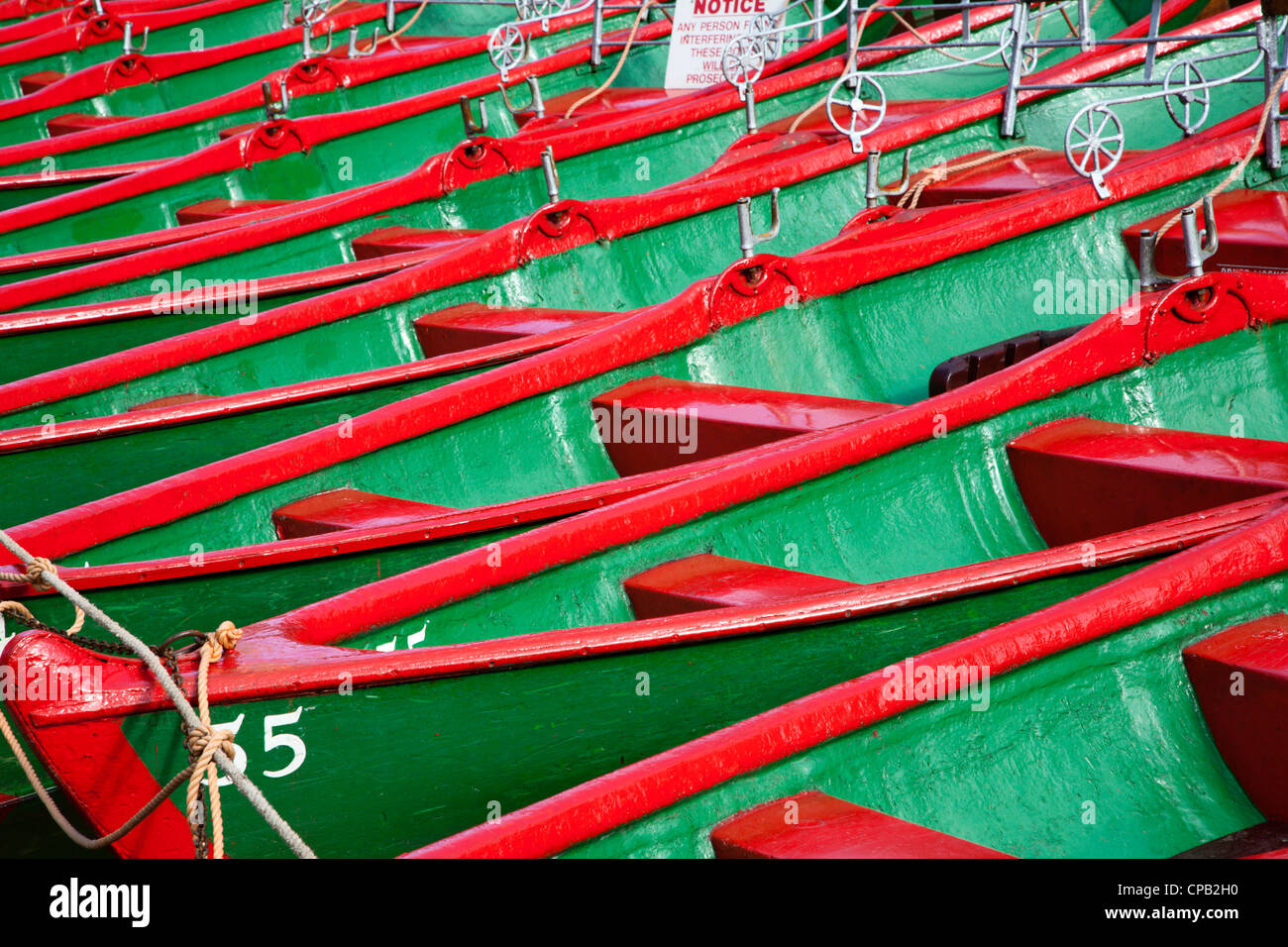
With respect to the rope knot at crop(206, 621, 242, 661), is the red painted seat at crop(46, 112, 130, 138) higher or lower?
higher

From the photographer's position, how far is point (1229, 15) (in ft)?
21.6

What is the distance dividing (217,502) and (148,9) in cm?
803

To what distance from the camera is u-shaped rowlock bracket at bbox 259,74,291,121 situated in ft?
21.8

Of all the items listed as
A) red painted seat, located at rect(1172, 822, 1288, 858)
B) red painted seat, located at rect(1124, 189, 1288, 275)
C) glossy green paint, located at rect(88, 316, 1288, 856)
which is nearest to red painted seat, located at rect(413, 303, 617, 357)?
glossy green paint, located at rect(88, 316, 1288, 856)

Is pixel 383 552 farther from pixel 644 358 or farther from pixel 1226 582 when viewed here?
pixel 1226 582

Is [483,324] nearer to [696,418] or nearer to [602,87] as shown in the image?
[696,418]

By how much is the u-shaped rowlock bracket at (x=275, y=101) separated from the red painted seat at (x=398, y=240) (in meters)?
1.16

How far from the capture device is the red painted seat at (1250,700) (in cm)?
274

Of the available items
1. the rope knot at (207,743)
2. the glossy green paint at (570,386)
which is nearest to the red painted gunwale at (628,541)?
the rope knot at (207,743)

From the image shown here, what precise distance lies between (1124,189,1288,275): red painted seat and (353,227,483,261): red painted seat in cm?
252

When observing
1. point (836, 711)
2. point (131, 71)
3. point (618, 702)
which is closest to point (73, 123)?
point (131, 71)

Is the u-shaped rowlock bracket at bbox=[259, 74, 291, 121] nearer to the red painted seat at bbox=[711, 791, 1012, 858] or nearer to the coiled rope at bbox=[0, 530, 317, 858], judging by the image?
the coiled rope at bbox=[0, 530, 317, 858]

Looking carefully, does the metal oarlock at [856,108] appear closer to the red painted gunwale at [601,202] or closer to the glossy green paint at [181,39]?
the red painted gunwale at [601,202]

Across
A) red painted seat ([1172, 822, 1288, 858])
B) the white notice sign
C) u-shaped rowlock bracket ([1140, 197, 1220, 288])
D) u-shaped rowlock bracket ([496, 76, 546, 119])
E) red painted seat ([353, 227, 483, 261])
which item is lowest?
red painted seat ([1172, 822, 1288, 858])
